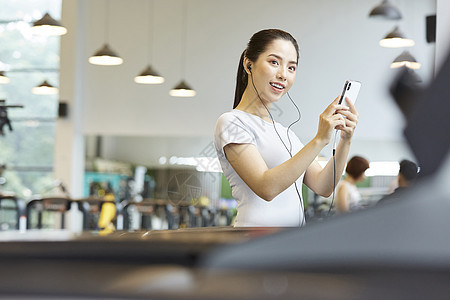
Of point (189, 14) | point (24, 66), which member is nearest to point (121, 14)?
point (24, 66)

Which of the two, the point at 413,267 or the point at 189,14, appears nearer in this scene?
the point at 413,267

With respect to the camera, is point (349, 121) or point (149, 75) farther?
point (149, 75)

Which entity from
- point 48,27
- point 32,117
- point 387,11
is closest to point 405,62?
point 387,11

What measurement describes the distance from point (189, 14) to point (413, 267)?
6.64 ft

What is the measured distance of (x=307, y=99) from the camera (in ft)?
1.72

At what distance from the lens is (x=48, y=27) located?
534 centimetres

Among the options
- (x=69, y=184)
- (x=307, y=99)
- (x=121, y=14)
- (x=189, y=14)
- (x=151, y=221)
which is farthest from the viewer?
(x=69, y=184)

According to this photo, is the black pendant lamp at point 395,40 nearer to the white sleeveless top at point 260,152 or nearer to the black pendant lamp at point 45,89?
the white sleeveless top at point 260,152

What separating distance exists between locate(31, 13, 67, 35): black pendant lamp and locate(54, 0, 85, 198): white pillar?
9.29 ft

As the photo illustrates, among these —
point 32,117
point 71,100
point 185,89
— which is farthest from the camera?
point 32,117

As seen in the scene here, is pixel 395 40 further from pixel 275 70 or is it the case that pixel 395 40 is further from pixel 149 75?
pixel 149 75

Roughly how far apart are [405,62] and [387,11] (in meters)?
0.06

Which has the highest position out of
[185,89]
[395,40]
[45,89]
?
[45,89]

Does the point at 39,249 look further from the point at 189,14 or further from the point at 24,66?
the point at 24,66
